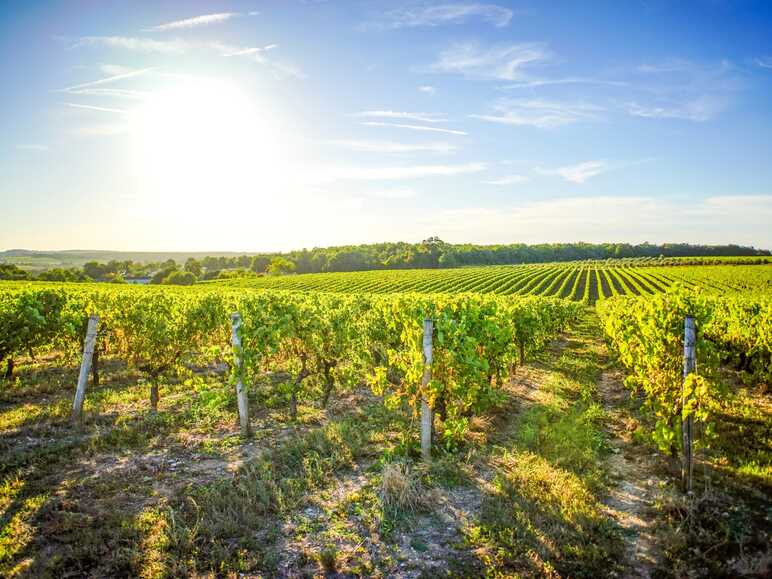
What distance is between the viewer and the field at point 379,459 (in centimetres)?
470

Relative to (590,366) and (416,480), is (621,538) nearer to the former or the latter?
(416,480)

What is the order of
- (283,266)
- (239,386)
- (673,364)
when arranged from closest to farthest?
1. (673,364)
2. (239,386)
3. (283,266)

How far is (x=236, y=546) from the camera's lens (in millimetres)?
4816

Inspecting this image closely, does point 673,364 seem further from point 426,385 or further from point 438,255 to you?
point 438,255

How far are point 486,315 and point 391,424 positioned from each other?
3.13 m

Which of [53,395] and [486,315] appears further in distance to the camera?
[53,395]

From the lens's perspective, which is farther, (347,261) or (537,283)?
(347,261)

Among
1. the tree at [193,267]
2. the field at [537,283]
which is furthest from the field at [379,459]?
the tree at [193,267]

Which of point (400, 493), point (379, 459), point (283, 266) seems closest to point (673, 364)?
point (400, 493)

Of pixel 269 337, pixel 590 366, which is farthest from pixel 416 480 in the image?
pixel 590 366

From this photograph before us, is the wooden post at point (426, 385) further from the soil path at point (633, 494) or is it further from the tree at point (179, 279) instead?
the tree at point (179, 279)

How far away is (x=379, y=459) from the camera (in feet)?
23.1

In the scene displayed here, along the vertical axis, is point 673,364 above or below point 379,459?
above

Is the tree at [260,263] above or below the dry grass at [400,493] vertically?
above
